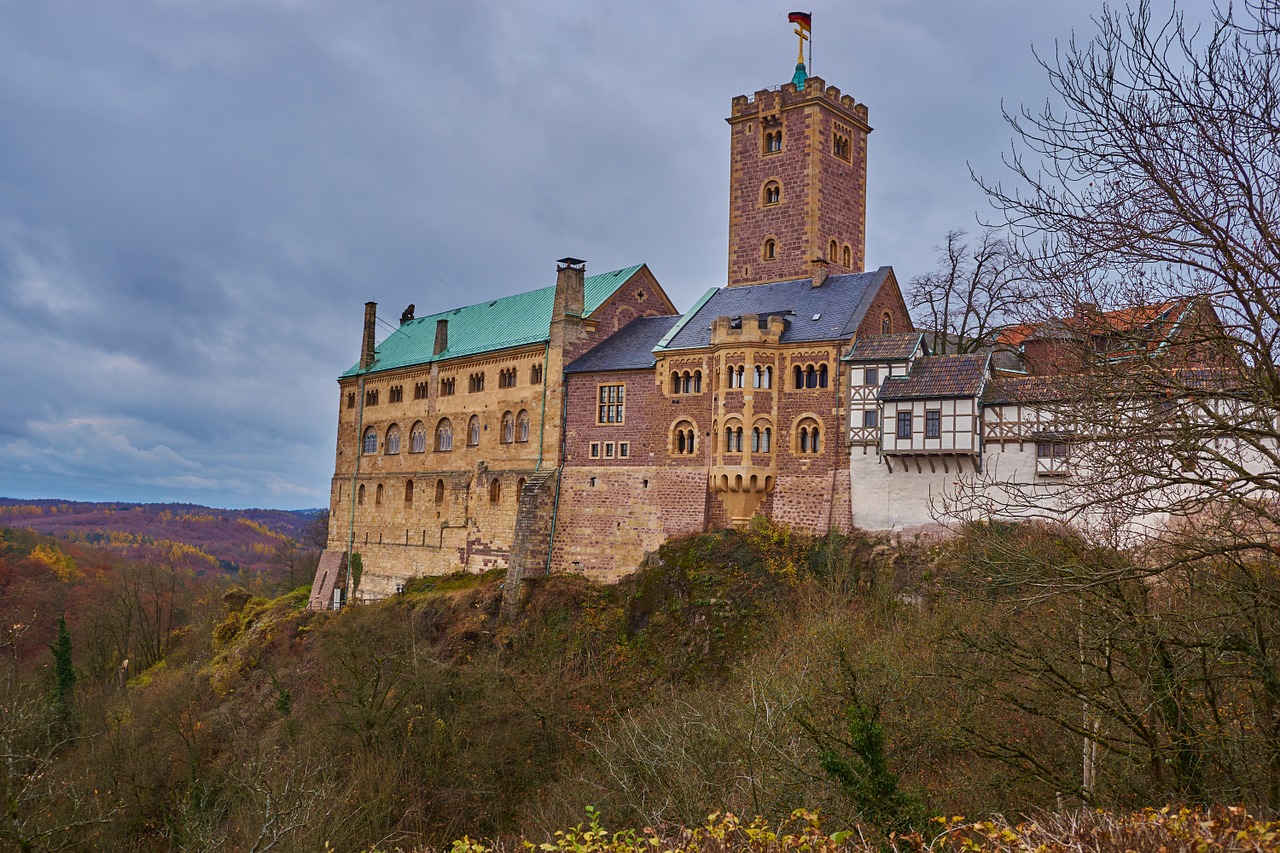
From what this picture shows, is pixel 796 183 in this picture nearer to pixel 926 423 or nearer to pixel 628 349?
pixel 628 349

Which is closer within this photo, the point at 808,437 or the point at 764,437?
the point at 808,437

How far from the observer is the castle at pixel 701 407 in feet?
108

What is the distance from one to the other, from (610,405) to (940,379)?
1212 centimetres

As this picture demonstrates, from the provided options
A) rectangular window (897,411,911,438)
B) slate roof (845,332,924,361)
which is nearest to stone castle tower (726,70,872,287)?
slate roof (845,332,924,361)

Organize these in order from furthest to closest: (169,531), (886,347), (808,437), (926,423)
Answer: (169,531)
(808,437)
(886,347)
(926,423)

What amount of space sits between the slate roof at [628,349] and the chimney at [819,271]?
18.2 feet

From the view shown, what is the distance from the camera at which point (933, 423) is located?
3189 centimetres

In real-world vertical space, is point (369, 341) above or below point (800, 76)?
below

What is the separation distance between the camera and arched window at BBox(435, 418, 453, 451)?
151 ft

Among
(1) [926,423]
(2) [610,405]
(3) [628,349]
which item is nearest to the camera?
(1) [926,423]

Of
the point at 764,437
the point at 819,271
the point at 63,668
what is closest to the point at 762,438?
the point at 764,437

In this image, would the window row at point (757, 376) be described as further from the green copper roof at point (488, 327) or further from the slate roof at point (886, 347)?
the green copper roof at point (488, 327)

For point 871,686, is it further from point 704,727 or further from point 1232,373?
point 1232,373

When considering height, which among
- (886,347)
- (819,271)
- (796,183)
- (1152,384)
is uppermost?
(796,183)
